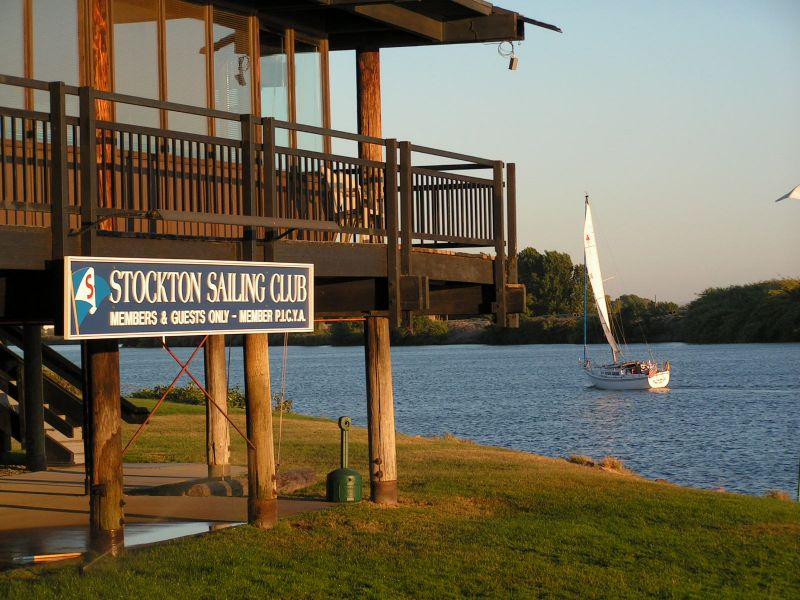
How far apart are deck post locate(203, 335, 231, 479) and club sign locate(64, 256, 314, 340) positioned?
4.70 meters

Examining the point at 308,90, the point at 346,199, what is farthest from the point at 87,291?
the point at 308,90

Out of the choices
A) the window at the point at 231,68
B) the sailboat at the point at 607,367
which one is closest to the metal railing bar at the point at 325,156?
the window at the point at 231,68

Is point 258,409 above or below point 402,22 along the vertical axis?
below

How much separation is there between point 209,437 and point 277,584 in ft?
24.3

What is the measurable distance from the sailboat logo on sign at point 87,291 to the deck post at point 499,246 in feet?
21.8

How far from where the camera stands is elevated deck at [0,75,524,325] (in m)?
10.4

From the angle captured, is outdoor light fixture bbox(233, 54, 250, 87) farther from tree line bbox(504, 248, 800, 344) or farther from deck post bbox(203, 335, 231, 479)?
tree line bbox(504, 248, 800, 344)

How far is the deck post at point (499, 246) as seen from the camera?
1598 cm

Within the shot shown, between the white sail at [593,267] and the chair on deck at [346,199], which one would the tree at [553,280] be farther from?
the chair on deck at [346,199]

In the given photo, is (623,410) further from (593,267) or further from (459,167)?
(459,167)

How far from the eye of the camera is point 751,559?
13.2 metres

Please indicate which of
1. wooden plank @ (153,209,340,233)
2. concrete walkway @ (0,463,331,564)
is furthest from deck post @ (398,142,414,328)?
concrete walkway @ (0,463,331,564)

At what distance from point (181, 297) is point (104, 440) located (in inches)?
60.5

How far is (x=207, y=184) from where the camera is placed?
39.5ft
